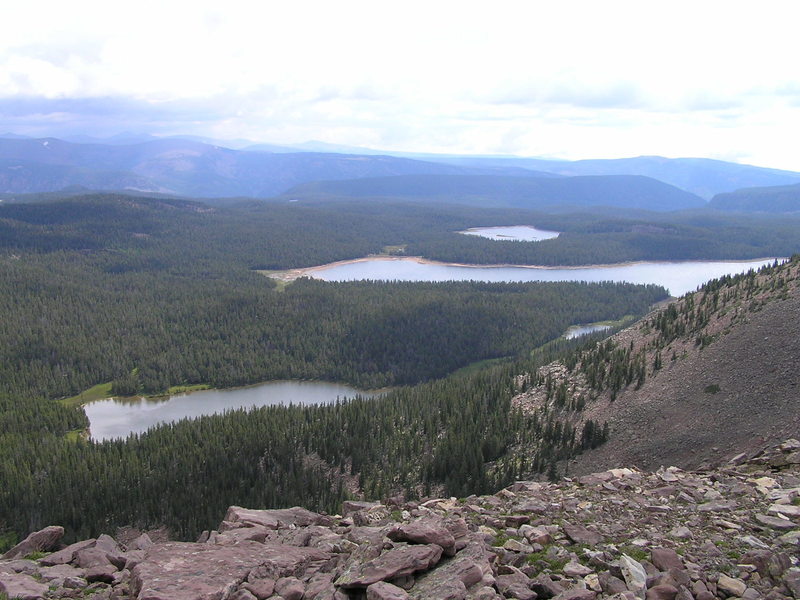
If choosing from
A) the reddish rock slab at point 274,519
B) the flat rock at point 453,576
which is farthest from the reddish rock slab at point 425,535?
the reddish rock slab at point 274,519

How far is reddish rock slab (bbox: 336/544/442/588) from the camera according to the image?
19362 mm

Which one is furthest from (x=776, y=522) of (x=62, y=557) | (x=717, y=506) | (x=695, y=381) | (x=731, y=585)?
(x=695, y=381)

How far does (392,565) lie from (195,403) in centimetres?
9563

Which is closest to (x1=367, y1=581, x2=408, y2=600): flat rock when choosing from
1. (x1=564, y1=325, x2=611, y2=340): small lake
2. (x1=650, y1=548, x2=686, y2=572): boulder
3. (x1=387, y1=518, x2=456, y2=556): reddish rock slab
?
(x1=387, y1=518, x2=456, y2=556): reddish rock slab

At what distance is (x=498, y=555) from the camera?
21469mm

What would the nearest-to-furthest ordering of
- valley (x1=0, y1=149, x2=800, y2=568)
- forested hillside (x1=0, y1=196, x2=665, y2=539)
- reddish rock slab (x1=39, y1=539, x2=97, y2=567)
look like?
reddish rock slab (x1=39, y1=539, x2=97, y2=567) < valley (x1=0, y1=149, x2=800, y2=568) < forested hillside (x1=0, y1=196, x2=665, y2=539)

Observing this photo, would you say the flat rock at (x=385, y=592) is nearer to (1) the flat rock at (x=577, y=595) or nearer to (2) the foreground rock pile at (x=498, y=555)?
(2) the foreground rock pile at (x=498, y=555)

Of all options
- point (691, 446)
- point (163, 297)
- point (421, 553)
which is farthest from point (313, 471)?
point (163, 297)

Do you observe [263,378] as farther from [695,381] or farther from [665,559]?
[665,559]

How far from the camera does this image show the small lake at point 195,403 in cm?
9731

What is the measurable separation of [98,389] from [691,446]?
101 meters

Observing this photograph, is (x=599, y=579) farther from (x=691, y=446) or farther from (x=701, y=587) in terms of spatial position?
(x=691, y=446)

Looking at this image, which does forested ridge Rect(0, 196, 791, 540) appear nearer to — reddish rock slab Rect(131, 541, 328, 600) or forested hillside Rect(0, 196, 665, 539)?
forested hillside Rect(0, 196, 665, 539)

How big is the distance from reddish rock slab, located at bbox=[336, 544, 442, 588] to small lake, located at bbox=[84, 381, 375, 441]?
247ft
